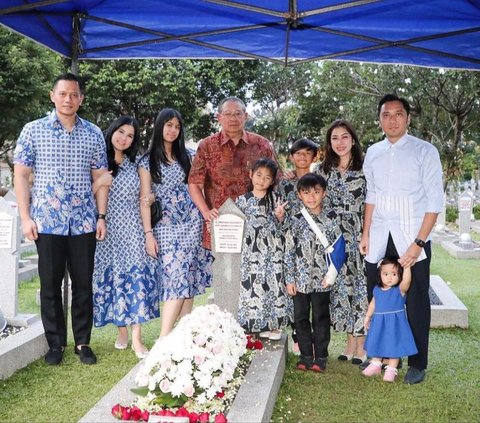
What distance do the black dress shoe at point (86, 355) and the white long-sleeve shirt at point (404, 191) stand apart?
92.7 inches

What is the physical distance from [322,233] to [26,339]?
253 cm

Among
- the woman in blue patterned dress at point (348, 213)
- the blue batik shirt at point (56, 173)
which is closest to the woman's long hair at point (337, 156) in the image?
the woman in blue patterned dress at point (348, 213)

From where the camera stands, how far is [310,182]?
4625 millimetres

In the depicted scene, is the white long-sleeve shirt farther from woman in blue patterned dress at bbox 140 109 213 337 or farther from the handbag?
the handbag

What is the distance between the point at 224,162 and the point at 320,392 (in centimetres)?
200

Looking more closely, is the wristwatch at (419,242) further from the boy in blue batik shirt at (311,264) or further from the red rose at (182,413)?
the red rose at (182,413)

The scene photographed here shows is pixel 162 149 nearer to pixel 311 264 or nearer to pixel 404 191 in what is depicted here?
pixel 311 264

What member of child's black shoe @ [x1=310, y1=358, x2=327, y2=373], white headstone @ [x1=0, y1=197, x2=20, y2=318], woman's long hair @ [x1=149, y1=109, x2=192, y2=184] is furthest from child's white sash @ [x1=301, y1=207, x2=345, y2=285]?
white headstone @ [x1=0, y1=197, x2=20, y2=318]

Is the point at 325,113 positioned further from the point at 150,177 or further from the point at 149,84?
the point at 150,177

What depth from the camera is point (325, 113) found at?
111 ft

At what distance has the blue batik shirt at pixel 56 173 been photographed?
4.69 m

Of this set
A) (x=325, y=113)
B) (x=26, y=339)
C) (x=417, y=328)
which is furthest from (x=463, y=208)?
(x=325, y=113)

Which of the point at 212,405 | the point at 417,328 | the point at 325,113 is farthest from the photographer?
the point at 325,113

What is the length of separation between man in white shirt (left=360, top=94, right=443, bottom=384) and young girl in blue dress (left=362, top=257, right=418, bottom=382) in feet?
0.24
